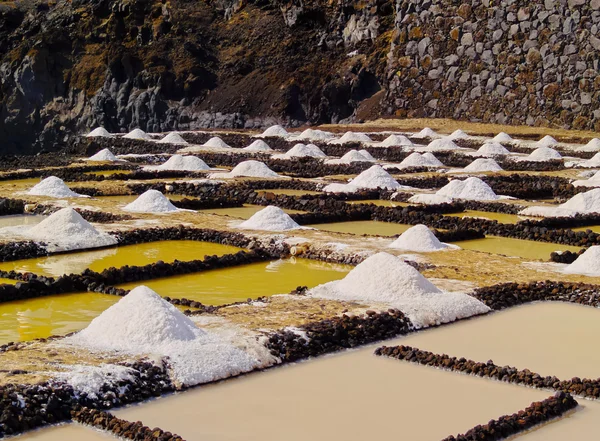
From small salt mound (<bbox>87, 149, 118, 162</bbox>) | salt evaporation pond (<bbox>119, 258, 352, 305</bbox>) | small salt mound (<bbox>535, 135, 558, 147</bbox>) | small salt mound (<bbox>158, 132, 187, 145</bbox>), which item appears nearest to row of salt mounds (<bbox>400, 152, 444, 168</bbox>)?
small salt mound (<bbox>535, 135, 558, 147</bbox>)

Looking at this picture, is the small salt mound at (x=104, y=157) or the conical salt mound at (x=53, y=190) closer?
the conical salt mound at (x=53, y=190)

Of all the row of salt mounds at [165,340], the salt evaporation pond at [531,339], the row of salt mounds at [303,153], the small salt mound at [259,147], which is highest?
the row of salt mounds at [165,340]

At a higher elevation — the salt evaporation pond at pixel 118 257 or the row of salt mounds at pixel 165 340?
the row of salt mounds at pixel 165 340

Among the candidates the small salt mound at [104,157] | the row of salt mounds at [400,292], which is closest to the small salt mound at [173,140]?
the small salt mound at [104,157]

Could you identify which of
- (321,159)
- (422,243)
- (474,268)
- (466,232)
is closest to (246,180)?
(321,159)

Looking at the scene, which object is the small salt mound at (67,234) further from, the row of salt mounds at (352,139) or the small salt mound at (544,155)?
the row of salt mounds at (352,139)

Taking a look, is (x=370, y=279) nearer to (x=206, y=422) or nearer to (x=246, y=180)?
(x=206, y=422)

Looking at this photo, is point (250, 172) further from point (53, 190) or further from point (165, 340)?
point (165, 340)
